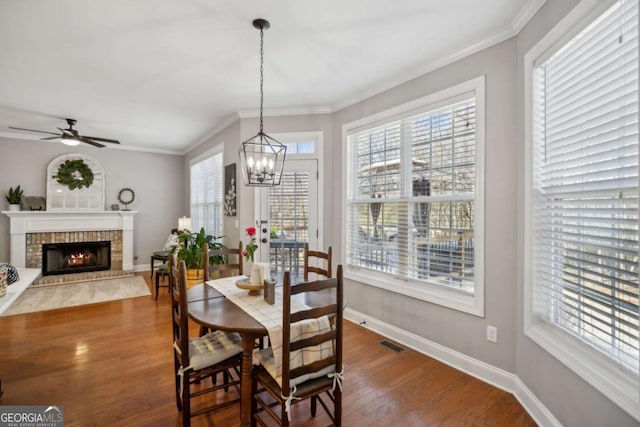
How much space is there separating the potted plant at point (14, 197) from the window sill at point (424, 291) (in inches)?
237

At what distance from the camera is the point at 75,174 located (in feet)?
19.6

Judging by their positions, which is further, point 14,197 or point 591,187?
point 14,197

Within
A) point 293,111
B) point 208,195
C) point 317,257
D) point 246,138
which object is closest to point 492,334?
point 317,257

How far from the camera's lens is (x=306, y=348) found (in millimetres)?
1669

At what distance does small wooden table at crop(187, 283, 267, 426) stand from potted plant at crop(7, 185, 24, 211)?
5630 mm

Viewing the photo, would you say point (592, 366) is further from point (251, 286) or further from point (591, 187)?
point (251, 286)

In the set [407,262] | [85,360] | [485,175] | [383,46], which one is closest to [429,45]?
[383,46]

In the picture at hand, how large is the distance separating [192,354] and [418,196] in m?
2.27

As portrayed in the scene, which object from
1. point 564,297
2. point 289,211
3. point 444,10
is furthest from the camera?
point 289,211

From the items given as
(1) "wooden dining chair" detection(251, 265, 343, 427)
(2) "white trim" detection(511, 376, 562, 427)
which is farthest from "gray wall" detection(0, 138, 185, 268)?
(2) "white trim" detection(511, 376, 562, 427)

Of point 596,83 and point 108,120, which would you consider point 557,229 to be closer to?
point 596,83

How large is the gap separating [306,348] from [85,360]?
2.36 meters

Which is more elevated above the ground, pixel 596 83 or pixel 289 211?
pixel 596 83

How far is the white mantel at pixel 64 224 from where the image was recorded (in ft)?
17.9
